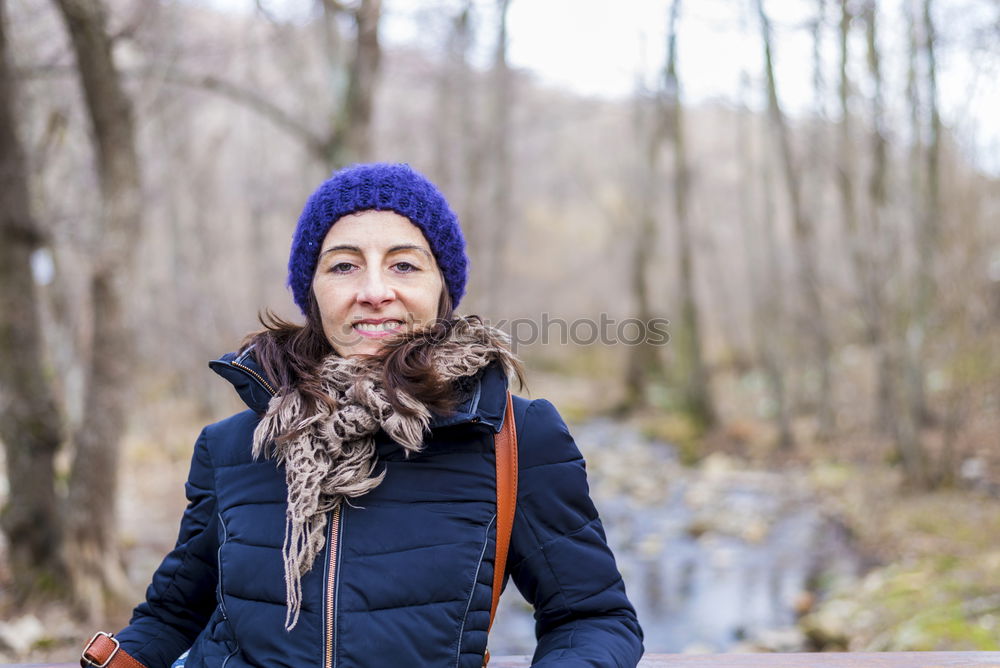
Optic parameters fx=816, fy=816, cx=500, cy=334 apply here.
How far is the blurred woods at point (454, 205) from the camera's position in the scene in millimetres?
5582

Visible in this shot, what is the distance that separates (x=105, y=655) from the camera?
5.93 ft

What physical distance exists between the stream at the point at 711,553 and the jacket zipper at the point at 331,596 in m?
4.71

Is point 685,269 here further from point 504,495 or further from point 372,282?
point 504,495

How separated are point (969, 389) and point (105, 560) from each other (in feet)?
25.7

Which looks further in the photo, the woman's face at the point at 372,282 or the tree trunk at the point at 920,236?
the tree trunk at the point at 920,236

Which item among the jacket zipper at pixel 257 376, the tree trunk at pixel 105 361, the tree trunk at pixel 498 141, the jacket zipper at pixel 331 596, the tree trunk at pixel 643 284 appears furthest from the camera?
the tree trunk at pixel 643 284

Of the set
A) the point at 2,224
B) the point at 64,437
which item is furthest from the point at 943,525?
the point at 2,224

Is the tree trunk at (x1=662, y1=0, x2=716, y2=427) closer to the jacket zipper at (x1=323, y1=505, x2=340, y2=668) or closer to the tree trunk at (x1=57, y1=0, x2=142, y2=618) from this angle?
the tree trunk at (x1=57, y1=0, x2=142, y2=618)

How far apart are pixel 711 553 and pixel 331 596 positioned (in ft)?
Answer: 23.6

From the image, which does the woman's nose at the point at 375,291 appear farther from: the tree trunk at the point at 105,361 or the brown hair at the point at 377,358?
the tree trunk at the point at 105,361

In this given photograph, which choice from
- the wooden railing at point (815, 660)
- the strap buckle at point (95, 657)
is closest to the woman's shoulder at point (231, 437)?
the strap buckle at point (95, 657)

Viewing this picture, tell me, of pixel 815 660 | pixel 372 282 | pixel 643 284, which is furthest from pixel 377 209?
pixel 643 284

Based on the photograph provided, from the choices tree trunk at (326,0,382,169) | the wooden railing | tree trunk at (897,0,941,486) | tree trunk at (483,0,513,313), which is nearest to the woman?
the wooden railing

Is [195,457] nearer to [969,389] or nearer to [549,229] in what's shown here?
[969,389]
